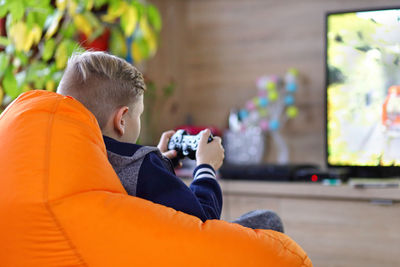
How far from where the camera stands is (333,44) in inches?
85.7

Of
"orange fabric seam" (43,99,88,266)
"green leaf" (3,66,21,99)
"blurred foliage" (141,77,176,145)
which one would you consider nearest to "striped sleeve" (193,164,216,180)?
"orange fabric seam" (43,99,88,266)

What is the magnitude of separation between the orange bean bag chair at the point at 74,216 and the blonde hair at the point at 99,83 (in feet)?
0.59

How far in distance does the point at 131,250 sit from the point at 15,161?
0.86 feet

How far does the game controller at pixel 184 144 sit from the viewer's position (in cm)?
123

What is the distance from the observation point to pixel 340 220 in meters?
1.99

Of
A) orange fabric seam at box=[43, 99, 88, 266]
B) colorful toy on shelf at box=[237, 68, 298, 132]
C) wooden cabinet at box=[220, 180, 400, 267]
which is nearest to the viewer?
orange fabric seam at box=[43, 99, 88, 266]

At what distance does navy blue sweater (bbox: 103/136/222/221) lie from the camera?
0.98 metres

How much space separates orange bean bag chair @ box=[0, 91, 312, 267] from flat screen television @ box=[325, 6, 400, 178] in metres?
1.36

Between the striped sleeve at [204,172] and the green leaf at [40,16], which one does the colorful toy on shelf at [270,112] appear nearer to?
the green leaf at [40,16]

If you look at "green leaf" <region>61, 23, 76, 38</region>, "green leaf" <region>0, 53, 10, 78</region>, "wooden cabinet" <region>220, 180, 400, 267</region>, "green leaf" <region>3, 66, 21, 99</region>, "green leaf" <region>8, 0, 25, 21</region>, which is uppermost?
"green leaf" <region>8, 0, 25, 21</region>

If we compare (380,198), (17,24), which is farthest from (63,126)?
(380,198)

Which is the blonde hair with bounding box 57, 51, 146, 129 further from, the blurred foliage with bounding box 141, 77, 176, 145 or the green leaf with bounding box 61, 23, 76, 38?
the blurred foliage with bounding box 141, 77, 176, 145

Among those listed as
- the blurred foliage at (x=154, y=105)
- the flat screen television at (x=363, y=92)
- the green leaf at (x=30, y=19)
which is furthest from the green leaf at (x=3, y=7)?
the flat screen television at (x=363, y=92)

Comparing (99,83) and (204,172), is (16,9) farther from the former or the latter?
(204,172)
